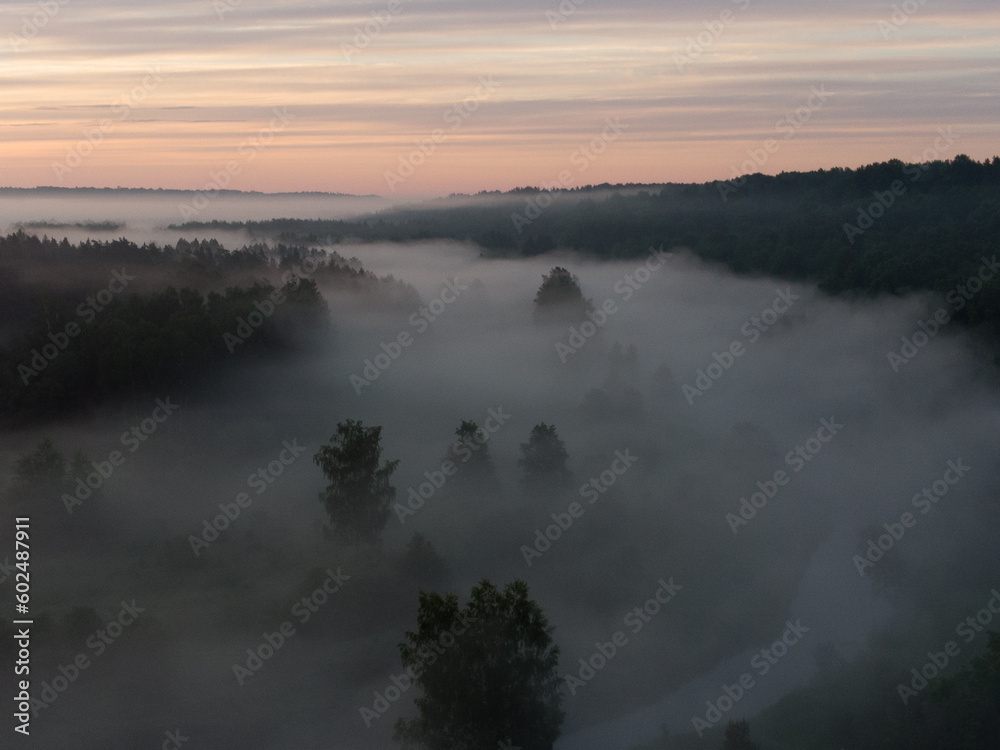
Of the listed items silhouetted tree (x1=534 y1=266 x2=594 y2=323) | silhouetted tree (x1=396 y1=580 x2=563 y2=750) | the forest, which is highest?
silhouetted tree (x1=534 y1=266 x2=594 y2=323)

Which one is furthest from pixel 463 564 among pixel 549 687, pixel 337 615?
pixel 549 687

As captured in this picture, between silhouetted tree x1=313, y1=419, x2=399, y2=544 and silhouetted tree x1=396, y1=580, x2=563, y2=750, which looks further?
silhouetted tree x1=313, y1=419, x2=399, y2=544

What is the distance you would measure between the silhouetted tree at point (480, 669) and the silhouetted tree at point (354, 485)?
18779 millimetres

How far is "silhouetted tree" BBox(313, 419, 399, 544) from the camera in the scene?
150ft

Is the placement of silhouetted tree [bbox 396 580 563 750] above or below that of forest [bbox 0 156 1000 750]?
below

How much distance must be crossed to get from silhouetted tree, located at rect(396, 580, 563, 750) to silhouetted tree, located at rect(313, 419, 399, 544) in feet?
61.6

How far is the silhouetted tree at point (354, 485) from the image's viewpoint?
1804 inches

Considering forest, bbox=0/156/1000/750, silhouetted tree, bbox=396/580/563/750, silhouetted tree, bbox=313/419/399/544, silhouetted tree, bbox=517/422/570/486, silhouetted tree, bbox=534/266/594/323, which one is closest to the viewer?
silhouetted tree, bbox=396/580/563/750

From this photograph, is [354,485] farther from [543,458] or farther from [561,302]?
[561,302]

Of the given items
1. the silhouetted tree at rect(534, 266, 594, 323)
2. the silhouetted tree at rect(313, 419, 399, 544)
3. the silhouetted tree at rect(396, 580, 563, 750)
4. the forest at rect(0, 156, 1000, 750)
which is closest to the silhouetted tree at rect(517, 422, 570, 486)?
the forest at rect(0, 156, 1000, 750)

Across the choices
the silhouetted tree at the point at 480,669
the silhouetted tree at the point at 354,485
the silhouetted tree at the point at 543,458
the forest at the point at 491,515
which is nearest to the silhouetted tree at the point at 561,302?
the forest at the point at 491,515

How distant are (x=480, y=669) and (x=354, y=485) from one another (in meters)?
20.1

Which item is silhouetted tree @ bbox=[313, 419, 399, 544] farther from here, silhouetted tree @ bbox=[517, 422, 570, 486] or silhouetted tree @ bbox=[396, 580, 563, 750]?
silhouetted tree @ bbox=[396, 580, 563, 750]

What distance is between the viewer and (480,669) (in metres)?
27.3
